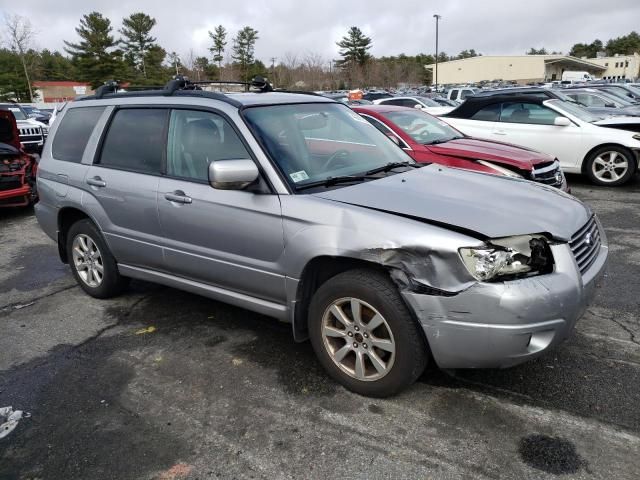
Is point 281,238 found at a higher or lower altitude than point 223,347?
higher

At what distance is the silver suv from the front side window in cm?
638

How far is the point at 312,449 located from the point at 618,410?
171 centimetres

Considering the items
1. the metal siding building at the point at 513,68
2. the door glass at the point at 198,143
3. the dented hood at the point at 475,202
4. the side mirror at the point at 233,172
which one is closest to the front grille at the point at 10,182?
the door glass at the point at 198,143

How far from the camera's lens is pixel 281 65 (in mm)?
62500

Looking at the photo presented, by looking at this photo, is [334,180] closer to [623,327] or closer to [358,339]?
[358,339]

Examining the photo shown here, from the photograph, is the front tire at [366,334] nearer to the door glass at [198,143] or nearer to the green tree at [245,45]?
the door glass at [198,143]

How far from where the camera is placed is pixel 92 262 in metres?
4.85

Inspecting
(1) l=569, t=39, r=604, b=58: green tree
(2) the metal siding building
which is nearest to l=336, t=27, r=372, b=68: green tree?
(2) the metal siding building

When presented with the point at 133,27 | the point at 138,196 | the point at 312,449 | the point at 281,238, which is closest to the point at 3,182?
the point at 138,196

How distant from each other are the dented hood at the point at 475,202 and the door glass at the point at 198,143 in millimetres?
841

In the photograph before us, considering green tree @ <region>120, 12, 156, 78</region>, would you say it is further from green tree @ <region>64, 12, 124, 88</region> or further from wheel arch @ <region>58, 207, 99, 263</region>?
wheel arch @ <region>58, 207, 99, 263</region>

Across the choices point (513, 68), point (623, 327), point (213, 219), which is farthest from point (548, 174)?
point (513, 68)

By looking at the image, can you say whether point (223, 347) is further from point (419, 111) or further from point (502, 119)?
point (502, 119)

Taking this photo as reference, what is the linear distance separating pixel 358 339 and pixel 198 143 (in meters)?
1.87
